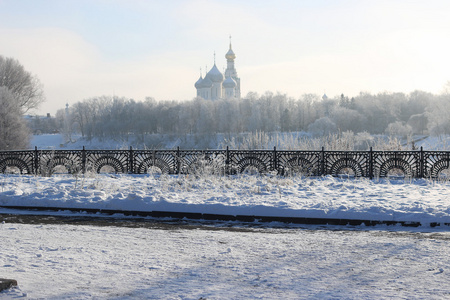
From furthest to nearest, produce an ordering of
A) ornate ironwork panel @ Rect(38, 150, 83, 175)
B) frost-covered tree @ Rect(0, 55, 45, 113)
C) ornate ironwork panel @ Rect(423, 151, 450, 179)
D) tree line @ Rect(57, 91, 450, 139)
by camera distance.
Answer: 1. tree line @ Rect(57, 91, 450, 139)
2. frost-covered tree @ Rect(0, 55, 45, 113)
3. ornate ironwork panel @ Rect(38, 150, 83, 175)
4. ornate ironwork panel @ Rect(423, 151, 450, 179)

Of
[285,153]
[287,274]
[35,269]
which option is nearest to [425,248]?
[287,274]

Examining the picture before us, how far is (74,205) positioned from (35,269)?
5817 mm

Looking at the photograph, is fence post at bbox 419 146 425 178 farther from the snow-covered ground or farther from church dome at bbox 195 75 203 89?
church dome at bbox 195 75 203 89

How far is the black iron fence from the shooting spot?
17359mm

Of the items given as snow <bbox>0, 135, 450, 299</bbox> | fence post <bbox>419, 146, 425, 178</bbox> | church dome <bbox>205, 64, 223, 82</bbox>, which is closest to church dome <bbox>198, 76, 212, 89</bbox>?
church dome <bbox>205, 64, 223, 82</bbox>

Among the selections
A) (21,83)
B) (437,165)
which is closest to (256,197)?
(437,165)

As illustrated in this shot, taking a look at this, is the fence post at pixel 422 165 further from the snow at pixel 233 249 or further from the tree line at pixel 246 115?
the tree line at pixel 246 115

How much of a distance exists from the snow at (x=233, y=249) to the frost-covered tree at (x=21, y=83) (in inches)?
1671

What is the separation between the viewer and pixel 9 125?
141ft

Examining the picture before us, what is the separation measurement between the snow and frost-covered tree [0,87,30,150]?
32.8 metres

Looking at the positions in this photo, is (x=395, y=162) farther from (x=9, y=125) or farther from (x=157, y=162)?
(x=9, y=125)

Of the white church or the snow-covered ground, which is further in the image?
the white church

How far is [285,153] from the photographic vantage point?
59.6 feet

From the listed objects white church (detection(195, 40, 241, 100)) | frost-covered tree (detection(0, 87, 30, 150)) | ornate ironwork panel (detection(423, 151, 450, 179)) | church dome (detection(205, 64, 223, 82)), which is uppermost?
church dome (detection(205, 64, 223, 82))
